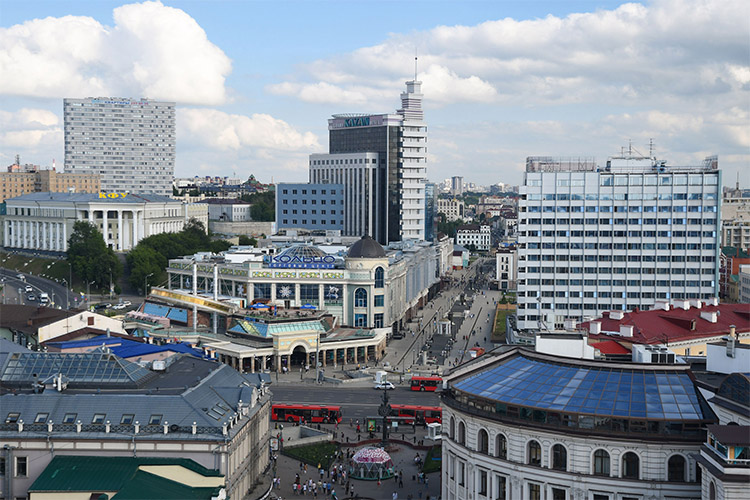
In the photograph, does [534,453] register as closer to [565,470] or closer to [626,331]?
[565,470]

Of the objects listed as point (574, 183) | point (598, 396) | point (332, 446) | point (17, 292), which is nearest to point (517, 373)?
point (598, 396)

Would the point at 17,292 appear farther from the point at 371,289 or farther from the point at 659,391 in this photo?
the point at 659,391

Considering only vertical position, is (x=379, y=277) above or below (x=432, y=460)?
above

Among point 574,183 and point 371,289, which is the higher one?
point 574,183

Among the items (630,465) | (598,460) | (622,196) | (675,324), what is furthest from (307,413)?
(622,196)

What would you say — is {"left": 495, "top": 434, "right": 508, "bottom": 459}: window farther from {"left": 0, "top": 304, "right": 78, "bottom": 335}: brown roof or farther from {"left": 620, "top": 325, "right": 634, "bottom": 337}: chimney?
{"left": 0, "top": 304, "right": 78, "bottom": 335}: brown roof

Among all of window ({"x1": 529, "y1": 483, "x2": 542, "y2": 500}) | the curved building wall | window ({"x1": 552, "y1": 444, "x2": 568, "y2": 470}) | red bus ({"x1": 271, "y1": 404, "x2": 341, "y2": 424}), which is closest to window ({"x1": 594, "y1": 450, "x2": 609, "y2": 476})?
the curved building wall
